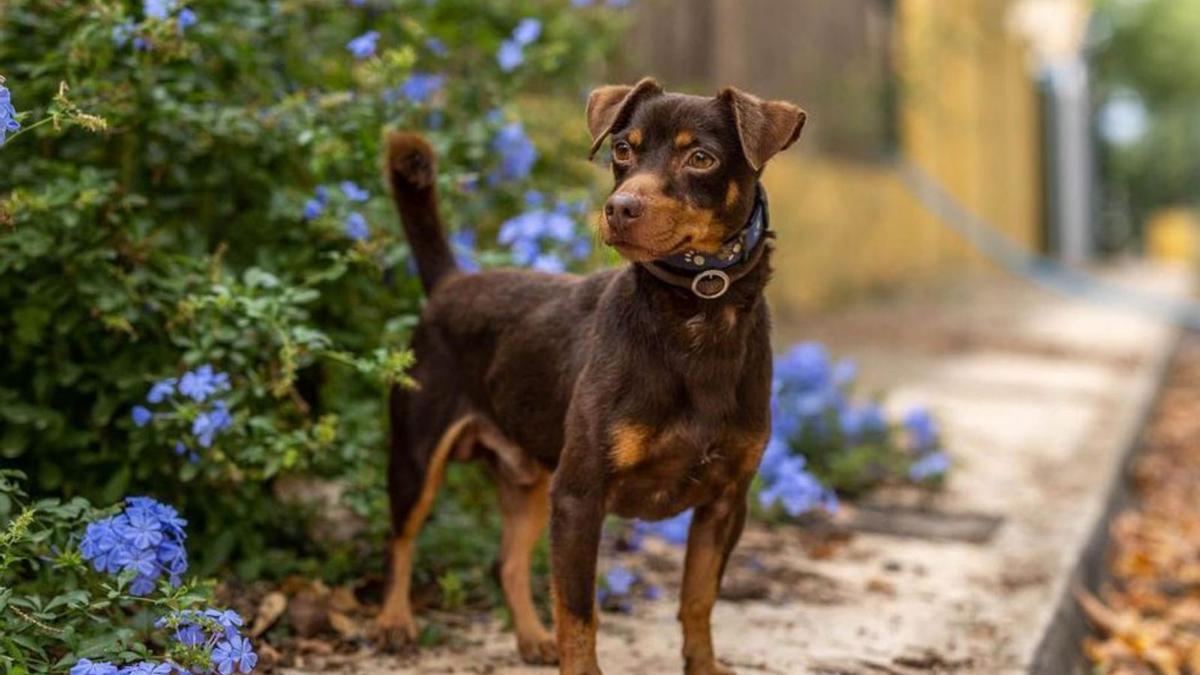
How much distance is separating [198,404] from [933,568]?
2502mm

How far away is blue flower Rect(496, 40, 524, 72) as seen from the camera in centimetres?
492

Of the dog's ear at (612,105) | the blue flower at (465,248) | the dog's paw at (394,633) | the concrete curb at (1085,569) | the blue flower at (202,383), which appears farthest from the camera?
the blue flower at (465,248)

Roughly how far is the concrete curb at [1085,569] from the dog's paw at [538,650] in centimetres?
121

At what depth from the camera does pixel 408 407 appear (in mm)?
3861

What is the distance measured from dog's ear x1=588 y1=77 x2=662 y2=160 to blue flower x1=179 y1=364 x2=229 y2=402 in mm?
1075

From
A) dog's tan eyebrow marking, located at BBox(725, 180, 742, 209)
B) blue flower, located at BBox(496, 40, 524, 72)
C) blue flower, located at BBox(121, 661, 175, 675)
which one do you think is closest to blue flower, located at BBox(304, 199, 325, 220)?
blue flower, located at BBox(496, 40, 524, 72)

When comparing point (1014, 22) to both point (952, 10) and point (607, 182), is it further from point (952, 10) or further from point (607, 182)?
point (607, 182)

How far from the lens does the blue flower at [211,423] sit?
360 cm

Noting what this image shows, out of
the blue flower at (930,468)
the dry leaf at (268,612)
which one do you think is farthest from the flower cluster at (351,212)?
the blue flower at (930,468)

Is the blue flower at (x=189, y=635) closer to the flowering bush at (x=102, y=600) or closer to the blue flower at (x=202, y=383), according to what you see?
the flowering bush at (x=102, y=600)

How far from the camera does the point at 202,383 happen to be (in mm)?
3615

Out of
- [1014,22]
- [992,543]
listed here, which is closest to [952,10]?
[1014,22]

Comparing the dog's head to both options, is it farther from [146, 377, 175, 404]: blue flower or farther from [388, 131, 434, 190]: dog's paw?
[146, 377, 175, 404]: blue flower

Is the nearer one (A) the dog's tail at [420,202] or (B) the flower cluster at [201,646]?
(B) the flower cluster at [201,646]
